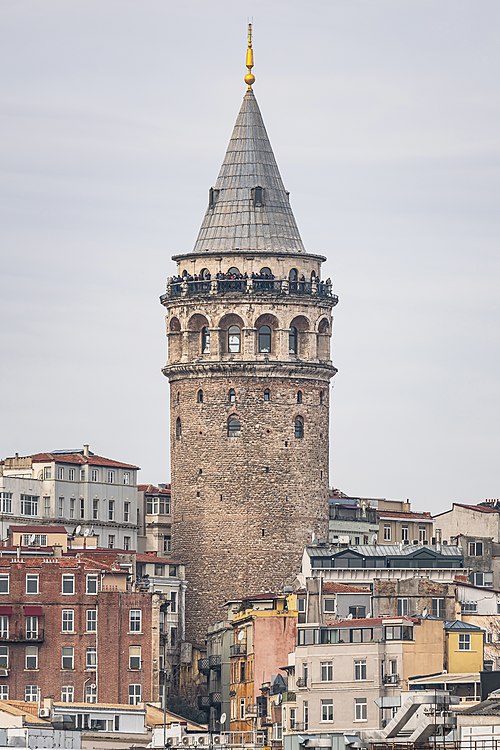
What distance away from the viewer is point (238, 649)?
143500 mm

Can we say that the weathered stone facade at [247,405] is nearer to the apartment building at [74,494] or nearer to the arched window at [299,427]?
the arched window at [299,427]

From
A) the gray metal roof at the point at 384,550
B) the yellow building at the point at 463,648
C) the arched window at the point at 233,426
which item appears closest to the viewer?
the yellow building at the point at 463,648

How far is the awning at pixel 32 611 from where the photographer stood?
140750 millimetres

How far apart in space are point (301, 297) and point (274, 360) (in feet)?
8.94

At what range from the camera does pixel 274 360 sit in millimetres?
153500

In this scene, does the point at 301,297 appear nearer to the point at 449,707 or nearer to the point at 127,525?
the point at 127,525

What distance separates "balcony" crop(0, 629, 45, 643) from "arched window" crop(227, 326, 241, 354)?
1804cm

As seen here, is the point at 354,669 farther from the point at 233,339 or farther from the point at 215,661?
the point at 233,339

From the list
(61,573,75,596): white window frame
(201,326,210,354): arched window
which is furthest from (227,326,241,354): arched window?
(61,573,75,596): white window frame

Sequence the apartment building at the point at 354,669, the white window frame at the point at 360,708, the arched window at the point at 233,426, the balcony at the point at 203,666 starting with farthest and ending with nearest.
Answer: the arched window at the point at 233,426 → the balcony at the point at 203,666 → the apartment building at the point at 354,669 → the white window frame at the point at 360,708

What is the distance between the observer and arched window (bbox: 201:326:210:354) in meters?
154

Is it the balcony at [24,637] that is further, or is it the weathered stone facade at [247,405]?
the weathered stone facade at [247,405]

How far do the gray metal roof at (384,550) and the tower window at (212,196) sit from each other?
14350 millimetres

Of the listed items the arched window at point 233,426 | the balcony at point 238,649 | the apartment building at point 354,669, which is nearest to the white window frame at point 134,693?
the balcony at point 238,649
